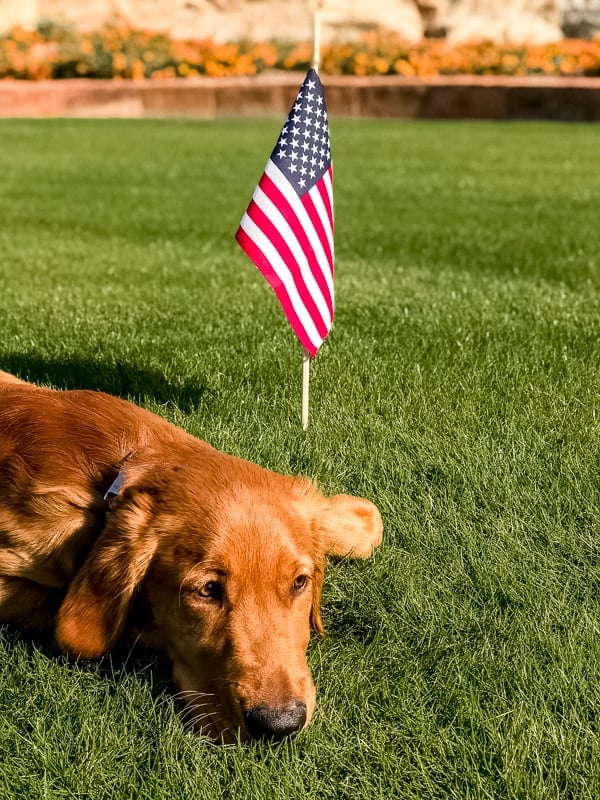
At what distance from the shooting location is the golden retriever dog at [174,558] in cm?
275

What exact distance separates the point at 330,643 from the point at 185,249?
21.5ft

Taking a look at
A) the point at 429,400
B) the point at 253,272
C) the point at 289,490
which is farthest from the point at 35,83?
the point at 289,490

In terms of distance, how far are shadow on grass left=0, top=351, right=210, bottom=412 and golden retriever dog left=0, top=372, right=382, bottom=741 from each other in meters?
1.56

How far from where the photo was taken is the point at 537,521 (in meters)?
3.95

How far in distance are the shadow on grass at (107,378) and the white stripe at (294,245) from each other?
775 mm

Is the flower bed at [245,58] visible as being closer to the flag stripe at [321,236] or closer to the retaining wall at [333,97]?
the retaining wall at [333,97]

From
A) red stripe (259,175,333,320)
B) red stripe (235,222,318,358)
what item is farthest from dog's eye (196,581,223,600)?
red stripe (259,175,333,320)

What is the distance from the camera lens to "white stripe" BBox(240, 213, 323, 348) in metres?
4.35

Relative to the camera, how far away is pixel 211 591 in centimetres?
285

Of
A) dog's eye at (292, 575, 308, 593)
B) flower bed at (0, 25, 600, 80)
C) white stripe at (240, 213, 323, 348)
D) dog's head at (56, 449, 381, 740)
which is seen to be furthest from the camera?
flower bed at (0, 25, 600, 80)

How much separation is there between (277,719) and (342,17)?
3189 centimetres

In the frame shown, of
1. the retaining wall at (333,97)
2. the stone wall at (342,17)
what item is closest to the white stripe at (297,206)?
the retaining wall at (333,97)

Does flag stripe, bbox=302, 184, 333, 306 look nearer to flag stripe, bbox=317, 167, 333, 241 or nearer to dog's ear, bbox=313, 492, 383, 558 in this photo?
flag stripe, bbox=317, 167, 333, 241

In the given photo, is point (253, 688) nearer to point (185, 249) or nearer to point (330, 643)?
point (330, 643)
